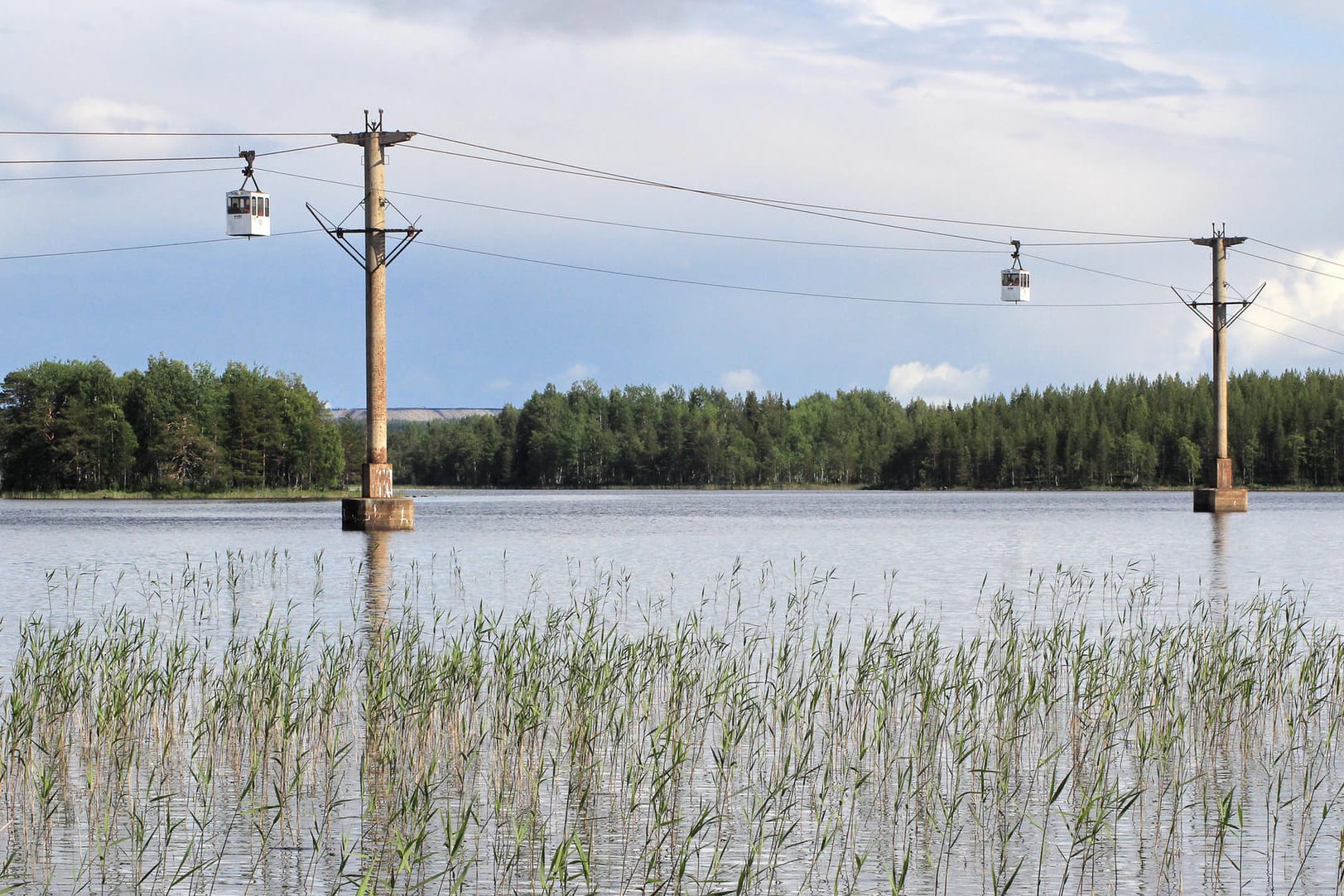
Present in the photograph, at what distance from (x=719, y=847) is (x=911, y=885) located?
1.31 m

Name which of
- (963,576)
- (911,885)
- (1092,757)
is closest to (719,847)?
(911,885)

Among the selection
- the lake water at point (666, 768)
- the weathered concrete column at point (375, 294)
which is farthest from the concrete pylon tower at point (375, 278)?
the lake water at point (666, 768)

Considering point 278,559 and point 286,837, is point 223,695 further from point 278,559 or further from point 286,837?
point 278,559

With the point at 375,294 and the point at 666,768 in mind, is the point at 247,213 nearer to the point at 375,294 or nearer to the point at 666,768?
the point at 375,294

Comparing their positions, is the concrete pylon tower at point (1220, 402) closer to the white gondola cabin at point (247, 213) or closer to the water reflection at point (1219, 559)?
the water reflection at point (1219, 559)

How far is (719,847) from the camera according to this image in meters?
8.95

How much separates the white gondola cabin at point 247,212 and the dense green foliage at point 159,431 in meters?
103

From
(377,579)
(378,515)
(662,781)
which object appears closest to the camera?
(662,781)

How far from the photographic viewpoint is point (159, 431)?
14138 centimetres

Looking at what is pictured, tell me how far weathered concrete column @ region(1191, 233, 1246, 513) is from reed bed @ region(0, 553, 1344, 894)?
165 ft

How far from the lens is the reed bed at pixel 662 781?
8336 mm

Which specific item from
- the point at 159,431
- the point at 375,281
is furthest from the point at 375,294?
the point at 159,431

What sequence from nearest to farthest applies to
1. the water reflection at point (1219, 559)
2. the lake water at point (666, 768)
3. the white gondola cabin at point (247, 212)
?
the lake water at point (666, 768), the water reflection at point (1219, 559), the white gondola cabin at point (247, 212)

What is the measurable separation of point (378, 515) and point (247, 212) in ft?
37.9
